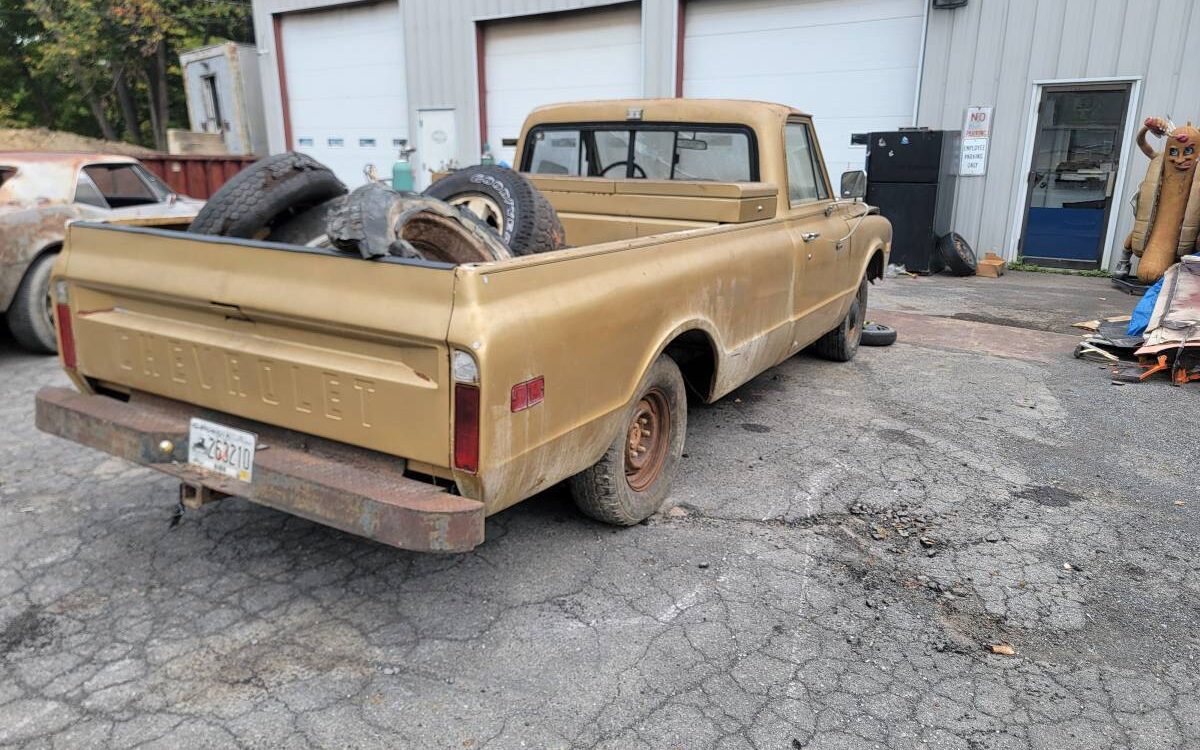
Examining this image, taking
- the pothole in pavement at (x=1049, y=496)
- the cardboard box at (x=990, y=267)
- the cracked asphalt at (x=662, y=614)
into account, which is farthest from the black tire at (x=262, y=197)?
the cardboard box at (x=990, y=267)

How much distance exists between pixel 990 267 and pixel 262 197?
10.1 m

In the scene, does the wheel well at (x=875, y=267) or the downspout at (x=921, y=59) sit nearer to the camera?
the wheel well at (x=875, y=267)

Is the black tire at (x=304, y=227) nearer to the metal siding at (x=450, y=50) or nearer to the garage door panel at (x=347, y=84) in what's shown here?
the metal siding at (x=450, y=50)

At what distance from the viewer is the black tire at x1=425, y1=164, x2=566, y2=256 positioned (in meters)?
3.85

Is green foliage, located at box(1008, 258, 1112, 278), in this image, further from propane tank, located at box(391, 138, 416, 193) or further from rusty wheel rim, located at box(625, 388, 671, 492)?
propane tank, located at box(391, 138, 416, 193)

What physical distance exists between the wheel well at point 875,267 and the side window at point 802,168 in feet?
4.13

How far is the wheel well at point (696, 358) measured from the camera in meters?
3.95

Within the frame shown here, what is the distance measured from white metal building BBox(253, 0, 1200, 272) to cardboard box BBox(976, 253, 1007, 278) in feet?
1.50

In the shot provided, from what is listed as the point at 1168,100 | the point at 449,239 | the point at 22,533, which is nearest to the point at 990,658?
the point at 449,239

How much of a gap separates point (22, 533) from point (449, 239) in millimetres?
2371

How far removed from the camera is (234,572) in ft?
10.9

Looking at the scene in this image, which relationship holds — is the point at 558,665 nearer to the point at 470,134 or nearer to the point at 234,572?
the point at 234,572

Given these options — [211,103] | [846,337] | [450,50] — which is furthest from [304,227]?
[211,103]

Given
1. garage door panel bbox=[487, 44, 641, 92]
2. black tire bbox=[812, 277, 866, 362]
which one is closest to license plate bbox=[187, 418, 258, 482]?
black tire bbox=[812, 277, 866, 362]
